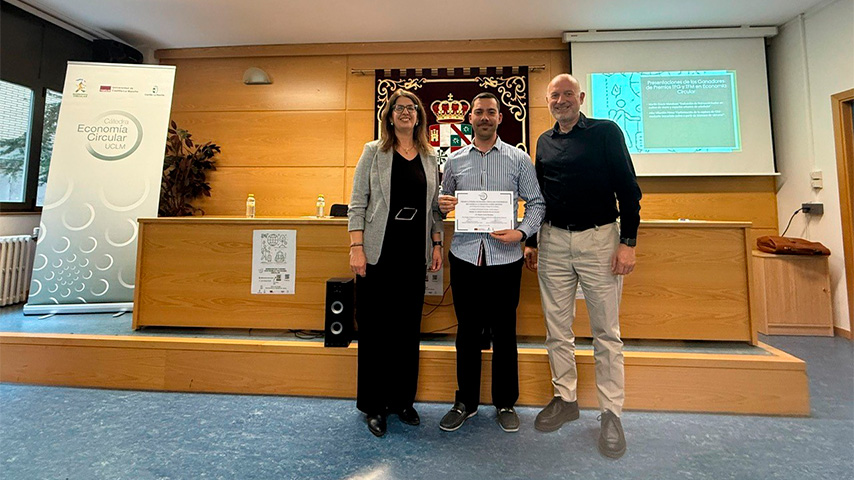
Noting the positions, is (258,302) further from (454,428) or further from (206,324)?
(454,428)

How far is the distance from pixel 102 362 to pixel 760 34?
586 centimetres

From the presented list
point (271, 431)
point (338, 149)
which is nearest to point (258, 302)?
point (271, 431)

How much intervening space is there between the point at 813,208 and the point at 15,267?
693cm

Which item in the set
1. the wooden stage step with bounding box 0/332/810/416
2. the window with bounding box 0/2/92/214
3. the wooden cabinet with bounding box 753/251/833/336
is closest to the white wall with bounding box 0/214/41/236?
the window with bounding box 0/2/92/214

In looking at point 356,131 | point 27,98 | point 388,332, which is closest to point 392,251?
point 388,332

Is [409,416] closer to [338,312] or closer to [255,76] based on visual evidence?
[338,312]

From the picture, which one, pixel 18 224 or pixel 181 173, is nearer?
pixel 18 224

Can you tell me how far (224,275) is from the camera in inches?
79.6

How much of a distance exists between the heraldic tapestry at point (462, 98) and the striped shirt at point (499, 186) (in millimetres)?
2216

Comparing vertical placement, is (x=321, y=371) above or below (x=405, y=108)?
below

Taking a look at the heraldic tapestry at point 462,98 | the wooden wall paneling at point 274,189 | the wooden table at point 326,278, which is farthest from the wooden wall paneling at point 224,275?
the heraldic tapestry at point 462,98

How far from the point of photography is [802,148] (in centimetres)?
308

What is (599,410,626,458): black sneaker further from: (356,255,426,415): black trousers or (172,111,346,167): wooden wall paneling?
(172,111,346,167): wooden wall paneling

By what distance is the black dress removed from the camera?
1.42 meters
